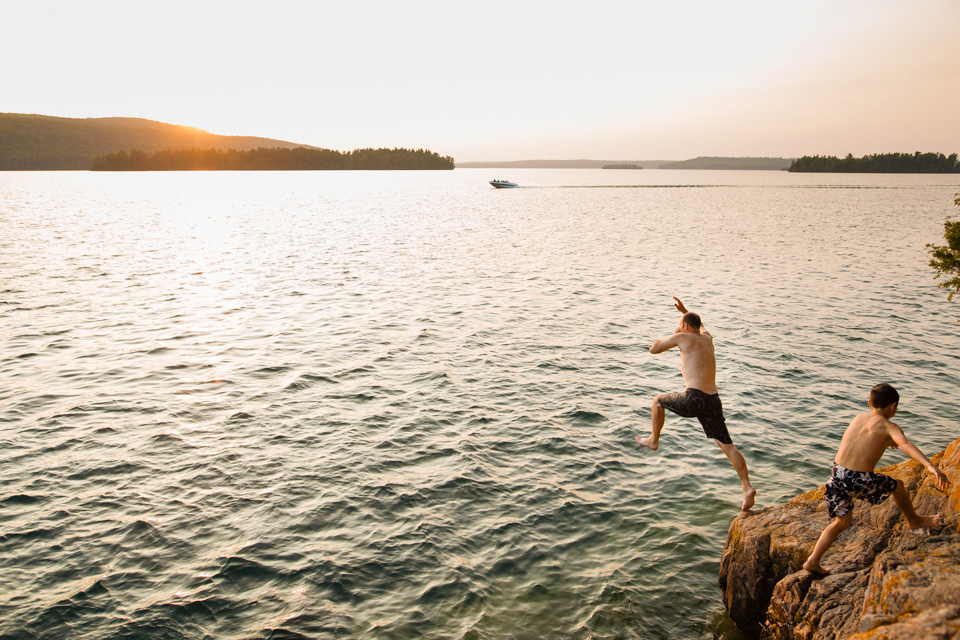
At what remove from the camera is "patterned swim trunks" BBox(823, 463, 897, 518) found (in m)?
7.04

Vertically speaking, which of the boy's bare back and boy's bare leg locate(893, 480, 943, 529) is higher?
the boy's bare back

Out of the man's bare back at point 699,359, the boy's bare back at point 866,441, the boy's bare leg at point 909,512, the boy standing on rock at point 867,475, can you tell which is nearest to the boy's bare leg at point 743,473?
the man's bare back at point 699,359

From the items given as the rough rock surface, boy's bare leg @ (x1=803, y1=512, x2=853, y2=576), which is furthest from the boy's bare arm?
boy's bare leg @ (x1=803, y1=512, x2=853, y2=576)

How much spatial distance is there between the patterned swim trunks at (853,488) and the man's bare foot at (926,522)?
0.38 meters

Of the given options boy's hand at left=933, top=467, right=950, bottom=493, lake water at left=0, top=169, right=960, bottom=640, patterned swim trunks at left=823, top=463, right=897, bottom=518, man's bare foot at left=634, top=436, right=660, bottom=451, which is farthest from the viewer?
man's bare foot at left=634, top=436, right=660, bottom=451

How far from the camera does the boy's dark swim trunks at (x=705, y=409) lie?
31.6ft

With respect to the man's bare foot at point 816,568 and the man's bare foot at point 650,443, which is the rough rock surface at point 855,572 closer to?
the man's bare foot at point 816,568

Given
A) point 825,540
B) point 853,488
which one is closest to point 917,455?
point 853,488

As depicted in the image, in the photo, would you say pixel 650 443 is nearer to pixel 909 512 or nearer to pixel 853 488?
pixel 853 488

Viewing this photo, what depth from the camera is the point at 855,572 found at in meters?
7.16

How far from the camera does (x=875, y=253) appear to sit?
47250mm

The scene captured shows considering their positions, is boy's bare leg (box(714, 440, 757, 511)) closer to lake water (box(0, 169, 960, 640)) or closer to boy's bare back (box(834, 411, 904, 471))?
lake water (box(0, 169, 960, 640))

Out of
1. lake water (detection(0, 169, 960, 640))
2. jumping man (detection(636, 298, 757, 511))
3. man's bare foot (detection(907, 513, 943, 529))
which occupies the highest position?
jumping man (detection(636, 298, 757, 511))

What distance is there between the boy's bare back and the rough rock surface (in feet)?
2.79
